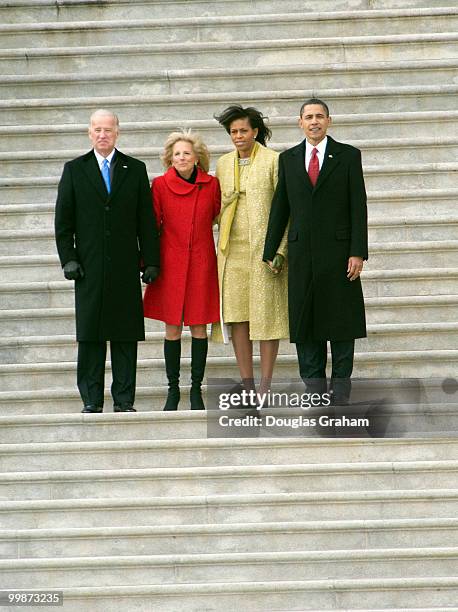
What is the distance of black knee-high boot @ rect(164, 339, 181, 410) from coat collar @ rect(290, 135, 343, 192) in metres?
1.00

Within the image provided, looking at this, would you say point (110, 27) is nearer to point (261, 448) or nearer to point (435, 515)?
point (261, 448)

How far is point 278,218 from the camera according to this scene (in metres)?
6.98

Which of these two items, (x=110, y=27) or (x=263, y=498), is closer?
(x=263, y=498)

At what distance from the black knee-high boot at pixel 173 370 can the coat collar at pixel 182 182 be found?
725 mm

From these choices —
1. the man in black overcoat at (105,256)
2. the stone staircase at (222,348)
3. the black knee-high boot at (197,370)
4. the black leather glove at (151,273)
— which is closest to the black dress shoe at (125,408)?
the man in black overcoat at (105,256)

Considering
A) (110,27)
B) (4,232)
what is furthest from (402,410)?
(110,27)

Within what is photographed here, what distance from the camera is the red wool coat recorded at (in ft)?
23.3

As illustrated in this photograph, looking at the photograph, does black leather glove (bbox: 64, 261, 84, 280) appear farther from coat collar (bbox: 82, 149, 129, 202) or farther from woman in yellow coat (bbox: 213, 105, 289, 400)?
woman in yellow coat (bbox: 213, 105, 289, 400)

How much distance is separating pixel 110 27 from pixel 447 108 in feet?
7.40

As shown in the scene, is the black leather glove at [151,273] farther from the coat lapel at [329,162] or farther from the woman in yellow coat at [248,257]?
the coat lapel at [329,162]

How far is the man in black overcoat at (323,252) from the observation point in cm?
686

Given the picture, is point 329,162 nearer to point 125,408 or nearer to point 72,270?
point 72,270

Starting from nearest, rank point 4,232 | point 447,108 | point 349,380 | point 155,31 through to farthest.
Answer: point 349,380 → point 4,232 → point 447,108 → point 155,31

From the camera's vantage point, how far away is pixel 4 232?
8.27 meters
